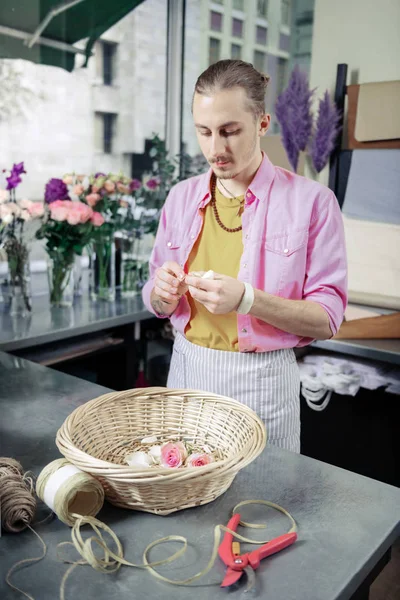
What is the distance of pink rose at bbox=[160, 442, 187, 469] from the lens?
1.16 metres

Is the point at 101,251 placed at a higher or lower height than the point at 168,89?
lower

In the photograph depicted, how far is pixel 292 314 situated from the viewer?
148cm

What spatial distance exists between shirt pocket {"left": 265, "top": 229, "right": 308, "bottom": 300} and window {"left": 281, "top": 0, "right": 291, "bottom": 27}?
2425 millimetres

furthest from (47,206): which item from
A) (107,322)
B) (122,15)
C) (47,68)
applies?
(122,15)

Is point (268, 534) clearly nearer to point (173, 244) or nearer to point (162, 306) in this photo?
point (162, 306)

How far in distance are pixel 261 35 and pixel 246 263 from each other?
251 centimetres

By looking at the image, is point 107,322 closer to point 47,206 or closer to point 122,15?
point 47,206

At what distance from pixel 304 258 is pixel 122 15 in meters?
2.23

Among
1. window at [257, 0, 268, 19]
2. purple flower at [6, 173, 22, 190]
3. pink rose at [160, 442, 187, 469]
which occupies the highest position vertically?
window at [257, 0, 268, 19]

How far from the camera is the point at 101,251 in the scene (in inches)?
112

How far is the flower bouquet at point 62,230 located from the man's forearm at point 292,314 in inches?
51.9

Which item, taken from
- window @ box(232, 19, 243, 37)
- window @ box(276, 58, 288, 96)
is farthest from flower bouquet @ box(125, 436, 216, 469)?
window @ box(232, 19, 243, 37)

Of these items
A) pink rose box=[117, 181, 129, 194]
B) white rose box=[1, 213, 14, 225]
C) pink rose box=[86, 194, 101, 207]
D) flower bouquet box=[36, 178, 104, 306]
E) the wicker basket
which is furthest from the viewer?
pink rose box=[117, 181, 129, 194]

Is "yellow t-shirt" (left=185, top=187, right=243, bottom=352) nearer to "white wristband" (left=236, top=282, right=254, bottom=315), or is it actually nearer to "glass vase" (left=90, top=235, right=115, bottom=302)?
"white wristband" (left=236, top=282, right=254, bottom=315)
